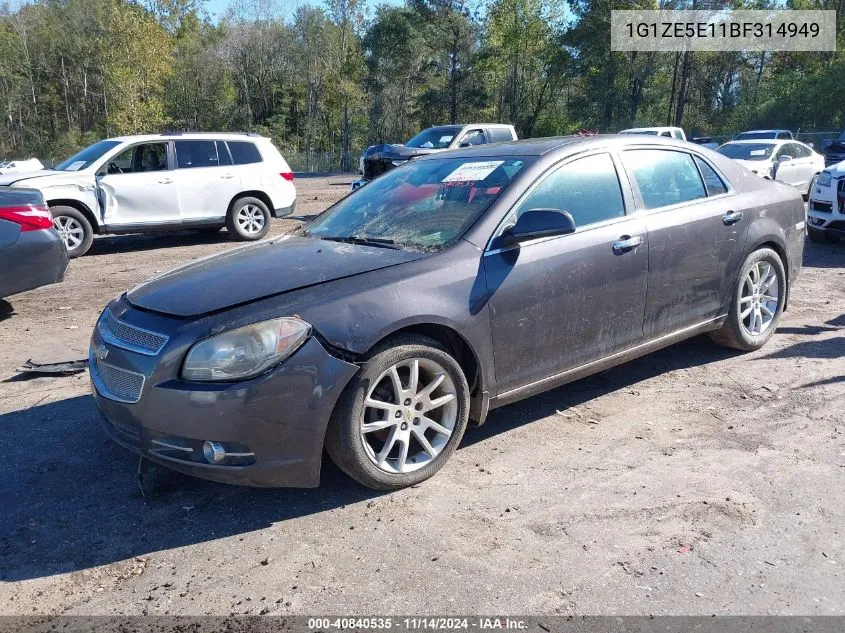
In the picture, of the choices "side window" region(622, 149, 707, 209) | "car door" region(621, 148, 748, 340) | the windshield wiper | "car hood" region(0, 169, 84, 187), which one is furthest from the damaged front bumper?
"car hood" region(0, 169, 84, 187)

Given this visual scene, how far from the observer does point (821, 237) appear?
11297mm

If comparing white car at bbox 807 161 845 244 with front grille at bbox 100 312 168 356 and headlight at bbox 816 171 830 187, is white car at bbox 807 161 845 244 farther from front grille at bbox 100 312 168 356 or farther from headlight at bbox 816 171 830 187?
front grille at bbox 100 312 168 356

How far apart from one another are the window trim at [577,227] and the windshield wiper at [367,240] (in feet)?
1.75

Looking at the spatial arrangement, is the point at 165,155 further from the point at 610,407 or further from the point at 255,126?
the point at 255,126

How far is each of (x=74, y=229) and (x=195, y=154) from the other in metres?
2.21

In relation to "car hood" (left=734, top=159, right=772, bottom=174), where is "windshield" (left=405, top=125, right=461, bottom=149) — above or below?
above

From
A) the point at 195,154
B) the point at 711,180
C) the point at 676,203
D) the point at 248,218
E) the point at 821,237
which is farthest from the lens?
the point at 248,218

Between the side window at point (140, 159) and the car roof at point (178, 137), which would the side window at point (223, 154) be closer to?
the car roof at point (178, 137)

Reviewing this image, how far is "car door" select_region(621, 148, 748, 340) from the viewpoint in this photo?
4.73m

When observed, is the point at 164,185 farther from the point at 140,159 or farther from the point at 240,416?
the point at 240,416

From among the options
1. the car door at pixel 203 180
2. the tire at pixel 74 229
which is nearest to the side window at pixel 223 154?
the car door at pixel 203 180

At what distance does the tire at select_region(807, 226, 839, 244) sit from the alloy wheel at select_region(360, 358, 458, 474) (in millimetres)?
9364

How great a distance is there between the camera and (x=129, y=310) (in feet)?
12.2

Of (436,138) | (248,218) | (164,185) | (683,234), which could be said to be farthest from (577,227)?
(436,138)
